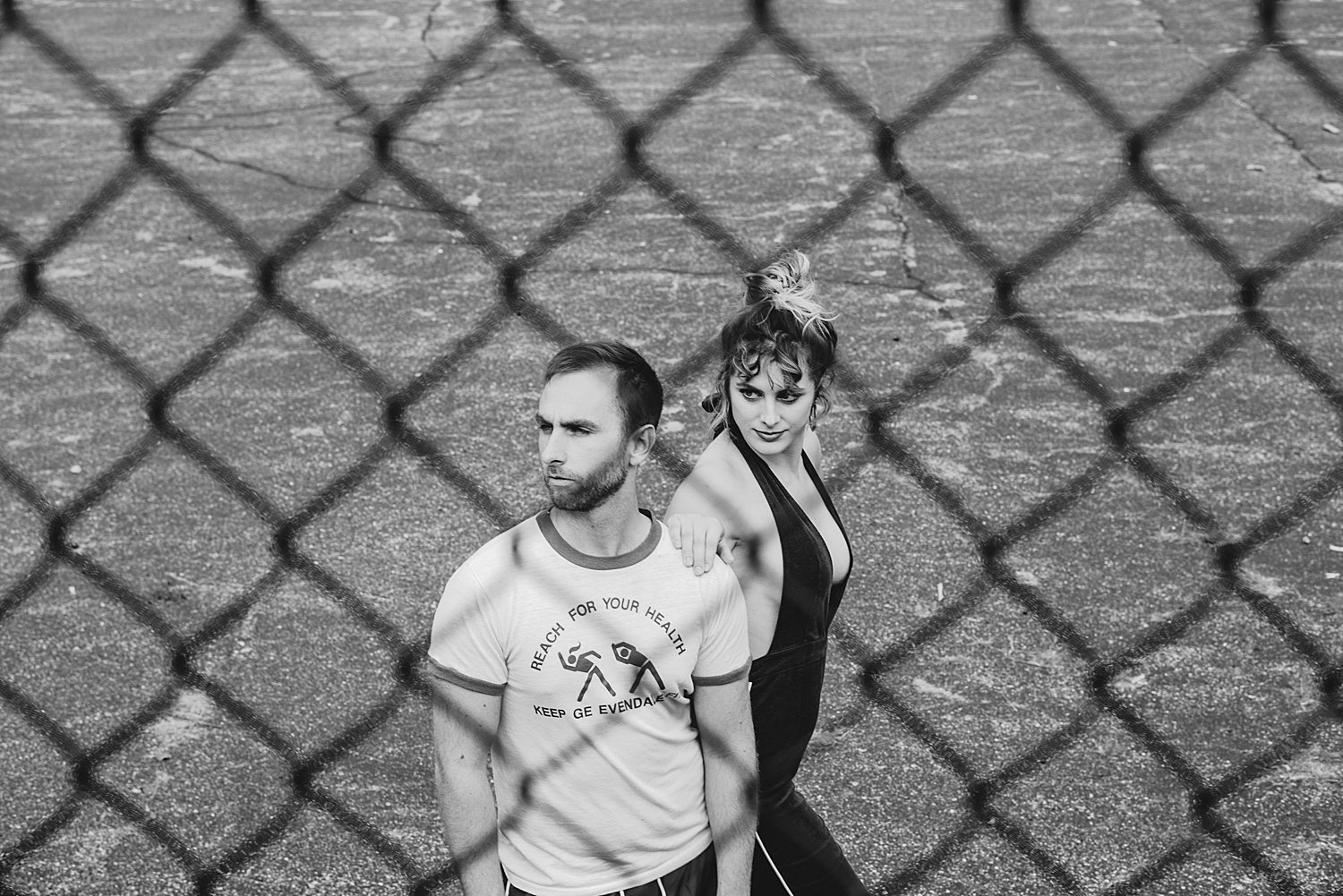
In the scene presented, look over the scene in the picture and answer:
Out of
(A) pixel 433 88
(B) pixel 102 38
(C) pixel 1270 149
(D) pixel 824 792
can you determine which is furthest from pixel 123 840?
(B) pixel 102 38

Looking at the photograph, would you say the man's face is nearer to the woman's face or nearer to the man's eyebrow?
the man's eyebrow

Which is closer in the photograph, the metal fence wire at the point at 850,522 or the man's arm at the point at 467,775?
the metal fence wire at the point at 850,522

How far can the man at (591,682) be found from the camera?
7.81 ft

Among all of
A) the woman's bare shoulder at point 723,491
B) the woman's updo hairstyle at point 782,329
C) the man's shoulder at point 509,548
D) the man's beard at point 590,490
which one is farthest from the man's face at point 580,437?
the woman's updo hairstyle at point 782,329

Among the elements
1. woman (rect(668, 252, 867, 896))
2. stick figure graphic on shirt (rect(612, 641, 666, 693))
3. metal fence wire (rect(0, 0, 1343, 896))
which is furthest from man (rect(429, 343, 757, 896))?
woman (rect(668, 252, 867, 896))

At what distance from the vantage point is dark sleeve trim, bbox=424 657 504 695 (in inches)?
94.6

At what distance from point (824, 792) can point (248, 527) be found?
264 cm

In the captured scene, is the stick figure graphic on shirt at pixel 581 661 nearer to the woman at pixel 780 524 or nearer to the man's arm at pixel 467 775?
the man's arm at pixel 467 775

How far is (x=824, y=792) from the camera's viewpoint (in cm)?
422

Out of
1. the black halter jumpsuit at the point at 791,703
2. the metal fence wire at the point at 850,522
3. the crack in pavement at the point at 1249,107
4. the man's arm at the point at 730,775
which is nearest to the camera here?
the metal fence wire at the point at 850,522

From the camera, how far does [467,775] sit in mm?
2441

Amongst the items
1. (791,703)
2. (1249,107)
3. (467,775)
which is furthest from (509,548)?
(1249,107)

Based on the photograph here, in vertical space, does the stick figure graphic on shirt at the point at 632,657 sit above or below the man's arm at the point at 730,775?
above

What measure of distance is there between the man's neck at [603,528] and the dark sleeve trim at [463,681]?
0.83 feet
